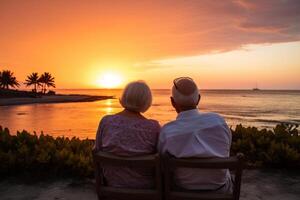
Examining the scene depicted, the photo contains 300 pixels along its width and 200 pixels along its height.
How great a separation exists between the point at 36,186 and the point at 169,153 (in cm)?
335

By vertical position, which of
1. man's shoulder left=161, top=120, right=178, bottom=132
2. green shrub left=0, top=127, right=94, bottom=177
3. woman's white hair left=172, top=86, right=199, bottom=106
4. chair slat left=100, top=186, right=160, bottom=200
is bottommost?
green shrub left=0, top=127, right=94, bottom=177

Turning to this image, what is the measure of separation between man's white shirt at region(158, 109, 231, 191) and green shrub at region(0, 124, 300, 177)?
3229mm

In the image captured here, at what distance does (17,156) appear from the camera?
6367 millimetres

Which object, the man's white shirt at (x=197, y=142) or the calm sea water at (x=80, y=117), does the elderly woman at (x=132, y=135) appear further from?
the calm sea water at (x=80, y=117)

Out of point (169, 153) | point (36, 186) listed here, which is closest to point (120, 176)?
point (169, 153)

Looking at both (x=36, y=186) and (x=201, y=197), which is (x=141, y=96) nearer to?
(x=201, y=197)

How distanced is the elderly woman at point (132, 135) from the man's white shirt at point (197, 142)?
0.20 metres

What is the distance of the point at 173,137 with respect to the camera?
3.22 meters

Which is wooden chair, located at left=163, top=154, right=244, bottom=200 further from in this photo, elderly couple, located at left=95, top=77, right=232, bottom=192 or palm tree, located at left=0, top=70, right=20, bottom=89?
palm tree, located at left=0, top=70, right=20, bottom=89

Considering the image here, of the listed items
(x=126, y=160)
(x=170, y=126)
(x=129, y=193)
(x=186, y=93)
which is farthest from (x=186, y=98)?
(x=129, y=193)

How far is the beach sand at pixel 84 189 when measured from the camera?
5477 mm

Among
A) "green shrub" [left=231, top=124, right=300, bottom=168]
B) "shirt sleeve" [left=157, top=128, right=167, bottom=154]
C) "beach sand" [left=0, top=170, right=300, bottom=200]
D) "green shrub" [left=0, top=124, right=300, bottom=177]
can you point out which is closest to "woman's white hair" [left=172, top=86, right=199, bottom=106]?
"shirt sleeve" [left=157, top=128, right=167, bottom=154]

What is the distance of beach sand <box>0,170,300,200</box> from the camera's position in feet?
18.0

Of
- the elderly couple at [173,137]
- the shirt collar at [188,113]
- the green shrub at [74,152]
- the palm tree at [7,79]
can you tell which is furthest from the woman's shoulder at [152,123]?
the palm tree at [7,79]
